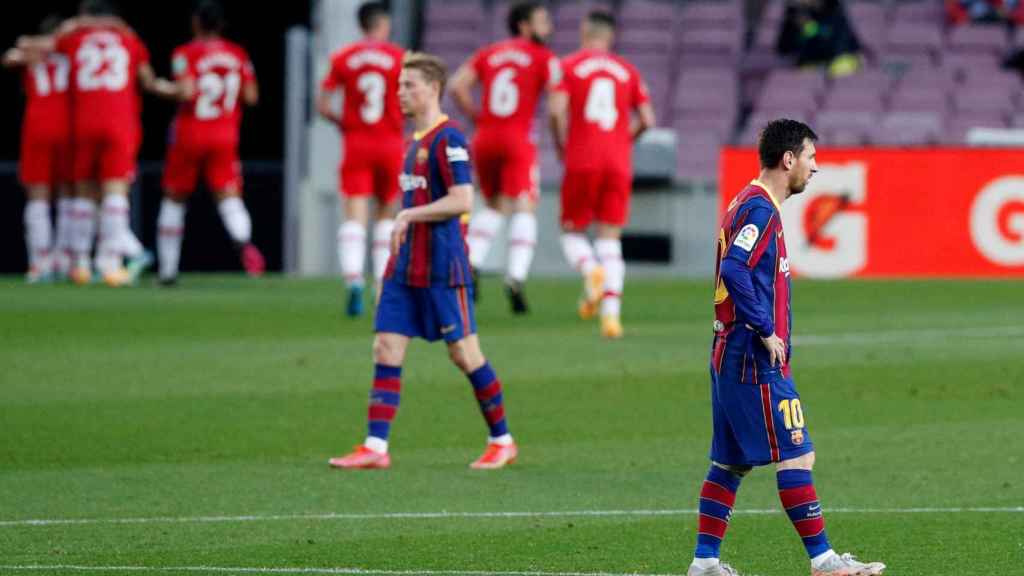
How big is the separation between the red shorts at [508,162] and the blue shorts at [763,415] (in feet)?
Answer: 30.4

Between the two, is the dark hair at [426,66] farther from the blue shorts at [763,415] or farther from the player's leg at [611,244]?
the player's leg at [611,244]

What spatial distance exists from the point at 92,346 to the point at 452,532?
6053mm

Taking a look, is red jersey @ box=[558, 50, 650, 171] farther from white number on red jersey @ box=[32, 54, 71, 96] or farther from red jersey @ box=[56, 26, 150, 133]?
white number on red jersey @ box=[32, 54, 71, 96]

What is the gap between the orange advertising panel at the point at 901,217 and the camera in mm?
18781

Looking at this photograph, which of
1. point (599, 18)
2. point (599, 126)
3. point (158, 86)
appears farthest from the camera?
point (158, 86)

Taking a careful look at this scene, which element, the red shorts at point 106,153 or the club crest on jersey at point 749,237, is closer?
the club crest on jersey at point 749,237

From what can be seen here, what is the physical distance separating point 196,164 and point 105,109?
959mm

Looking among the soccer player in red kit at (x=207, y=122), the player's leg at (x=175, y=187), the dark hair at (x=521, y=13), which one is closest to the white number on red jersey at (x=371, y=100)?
the dark hair at (x=521, y=13)

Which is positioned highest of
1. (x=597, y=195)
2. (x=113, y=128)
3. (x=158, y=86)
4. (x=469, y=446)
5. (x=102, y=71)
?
(x=102, y=71)

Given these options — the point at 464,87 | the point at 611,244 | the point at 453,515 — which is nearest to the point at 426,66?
the point at 453,515

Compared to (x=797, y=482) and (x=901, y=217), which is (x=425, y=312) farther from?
(x=901, y=217)

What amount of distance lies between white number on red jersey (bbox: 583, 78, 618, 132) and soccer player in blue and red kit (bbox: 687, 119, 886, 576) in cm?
787

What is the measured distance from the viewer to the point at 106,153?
17.4 m

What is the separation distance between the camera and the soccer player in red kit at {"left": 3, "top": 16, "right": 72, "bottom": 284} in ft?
57.7
